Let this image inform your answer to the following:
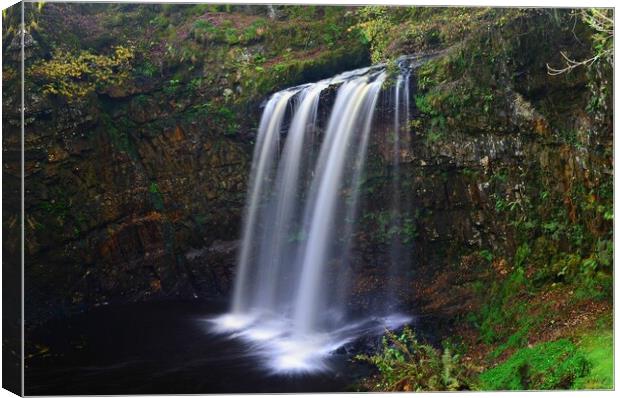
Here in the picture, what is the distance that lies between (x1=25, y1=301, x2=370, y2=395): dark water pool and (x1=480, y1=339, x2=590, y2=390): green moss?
44.5 inches

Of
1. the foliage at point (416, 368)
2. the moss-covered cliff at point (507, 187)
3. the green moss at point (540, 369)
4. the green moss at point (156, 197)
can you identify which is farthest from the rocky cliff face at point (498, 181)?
the green moss at point (156, 197)

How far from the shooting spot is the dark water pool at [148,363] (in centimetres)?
598

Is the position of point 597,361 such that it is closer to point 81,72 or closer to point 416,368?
point 416,368

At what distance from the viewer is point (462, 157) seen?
271 inches

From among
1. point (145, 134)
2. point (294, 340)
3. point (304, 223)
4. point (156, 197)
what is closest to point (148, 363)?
point (294, 340)

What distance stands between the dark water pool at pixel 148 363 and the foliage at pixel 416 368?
0.19 metres

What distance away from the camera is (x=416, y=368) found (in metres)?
6.06

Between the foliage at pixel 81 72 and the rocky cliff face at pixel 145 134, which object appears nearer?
the rocky cliff face at pixel 145 134

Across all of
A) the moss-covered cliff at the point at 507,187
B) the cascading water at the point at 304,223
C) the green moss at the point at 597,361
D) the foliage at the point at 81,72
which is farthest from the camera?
the foliage at the point at 81,72

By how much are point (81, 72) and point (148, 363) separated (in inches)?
116

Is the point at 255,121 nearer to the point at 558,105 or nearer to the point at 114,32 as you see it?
the point at 114,32

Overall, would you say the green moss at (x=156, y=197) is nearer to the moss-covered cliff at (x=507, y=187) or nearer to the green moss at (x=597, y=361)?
the moss-covered cliff at (x=507, y=187)

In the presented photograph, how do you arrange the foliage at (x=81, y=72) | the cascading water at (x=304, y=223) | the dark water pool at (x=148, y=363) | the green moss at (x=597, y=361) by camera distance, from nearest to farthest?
the green moss at (x=597, y=361) → the dark water pool at (x=148, y=363) → the cascading water at (x=304, y=223) → the foliage at (x=81, y=72)

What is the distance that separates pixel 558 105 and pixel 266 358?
352 centimetres
